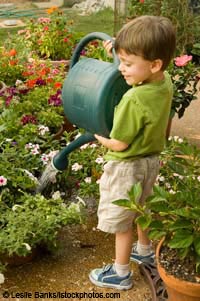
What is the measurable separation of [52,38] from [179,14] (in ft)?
4.84

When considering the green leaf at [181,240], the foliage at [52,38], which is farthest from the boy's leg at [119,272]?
the foliage at [52,38]

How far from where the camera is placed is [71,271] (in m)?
2.90

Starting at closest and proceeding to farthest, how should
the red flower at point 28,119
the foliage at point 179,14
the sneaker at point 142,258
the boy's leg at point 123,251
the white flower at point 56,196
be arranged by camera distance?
the boy's leg at point 123,251, the sneaker at point 142,258, the white flower at point 56,196, the red flower at point 28,119, the foliage at point 179,14

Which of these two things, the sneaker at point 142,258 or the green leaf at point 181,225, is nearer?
the green leaf at point 181,225

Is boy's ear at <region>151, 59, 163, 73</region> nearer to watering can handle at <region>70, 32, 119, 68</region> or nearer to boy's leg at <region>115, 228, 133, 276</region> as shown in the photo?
watering can handle at <region>70, 32, 119, 68</region>

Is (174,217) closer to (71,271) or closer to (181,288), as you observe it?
(181,288)

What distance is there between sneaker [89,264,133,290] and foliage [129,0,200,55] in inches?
129

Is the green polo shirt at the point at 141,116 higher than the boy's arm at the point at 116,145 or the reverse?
higher

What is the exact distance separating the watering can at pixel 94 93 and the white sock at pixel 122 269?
Answer: 2.07ft

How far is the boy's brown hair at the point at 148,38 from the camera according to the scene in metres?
2.29

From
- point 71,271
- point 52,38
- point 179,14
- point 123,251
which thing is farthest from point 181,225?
point 179,14

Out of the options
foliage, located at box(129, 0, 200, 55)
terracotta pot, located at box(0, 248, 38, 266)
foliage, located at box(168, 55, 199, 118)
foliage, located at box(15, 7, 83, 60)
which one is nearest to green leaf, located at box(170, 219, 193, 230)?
terracotta pot, located at box(0, 248, 38, 266)

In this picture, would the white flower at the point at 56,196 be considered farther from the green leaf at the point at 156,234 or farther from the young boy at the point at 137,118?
the green leaf at the point at 156,234

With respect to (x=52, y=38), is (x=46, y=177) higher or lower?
lower
